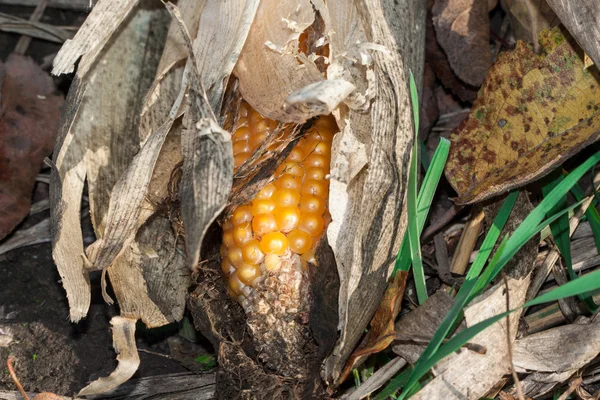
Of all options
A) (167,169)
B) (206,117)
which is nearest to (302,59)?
(206,117)

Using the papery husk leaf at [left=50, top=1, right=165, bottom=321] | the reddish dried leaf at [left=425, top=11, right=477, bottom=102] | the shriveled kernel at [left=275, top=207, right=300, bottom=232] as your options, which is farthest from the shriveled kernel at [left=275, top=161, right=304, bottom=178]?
the reddish dried leaf at [left=425, top=11, right=477, bottom=102]

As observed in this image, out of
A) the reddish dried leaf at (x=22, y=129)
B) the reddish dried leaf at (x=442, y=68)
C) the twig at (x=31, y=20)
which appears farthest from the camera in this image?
the twig at (x=31, y=20)

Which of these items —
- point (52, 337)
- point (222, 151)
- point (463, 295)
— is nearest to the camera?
point (222, 151)

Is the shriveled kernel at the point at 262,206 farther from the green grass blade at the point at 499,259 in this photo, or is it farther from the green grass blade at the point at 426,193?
the green grass blade at the point at 499,259

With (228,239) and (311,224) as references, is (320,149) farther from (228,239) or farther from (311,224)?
(228,239)

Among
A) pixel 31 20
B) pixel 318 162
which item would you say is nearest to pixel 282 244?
pixel 318 162

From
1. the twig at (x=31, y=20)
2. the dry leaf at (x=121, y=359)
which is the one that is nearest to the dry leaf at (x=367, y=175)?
the dry leaf at (x=121, y=359)

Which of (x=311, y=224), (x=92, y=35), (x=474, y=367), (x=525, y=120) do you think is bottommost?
(x=474, y=367)
